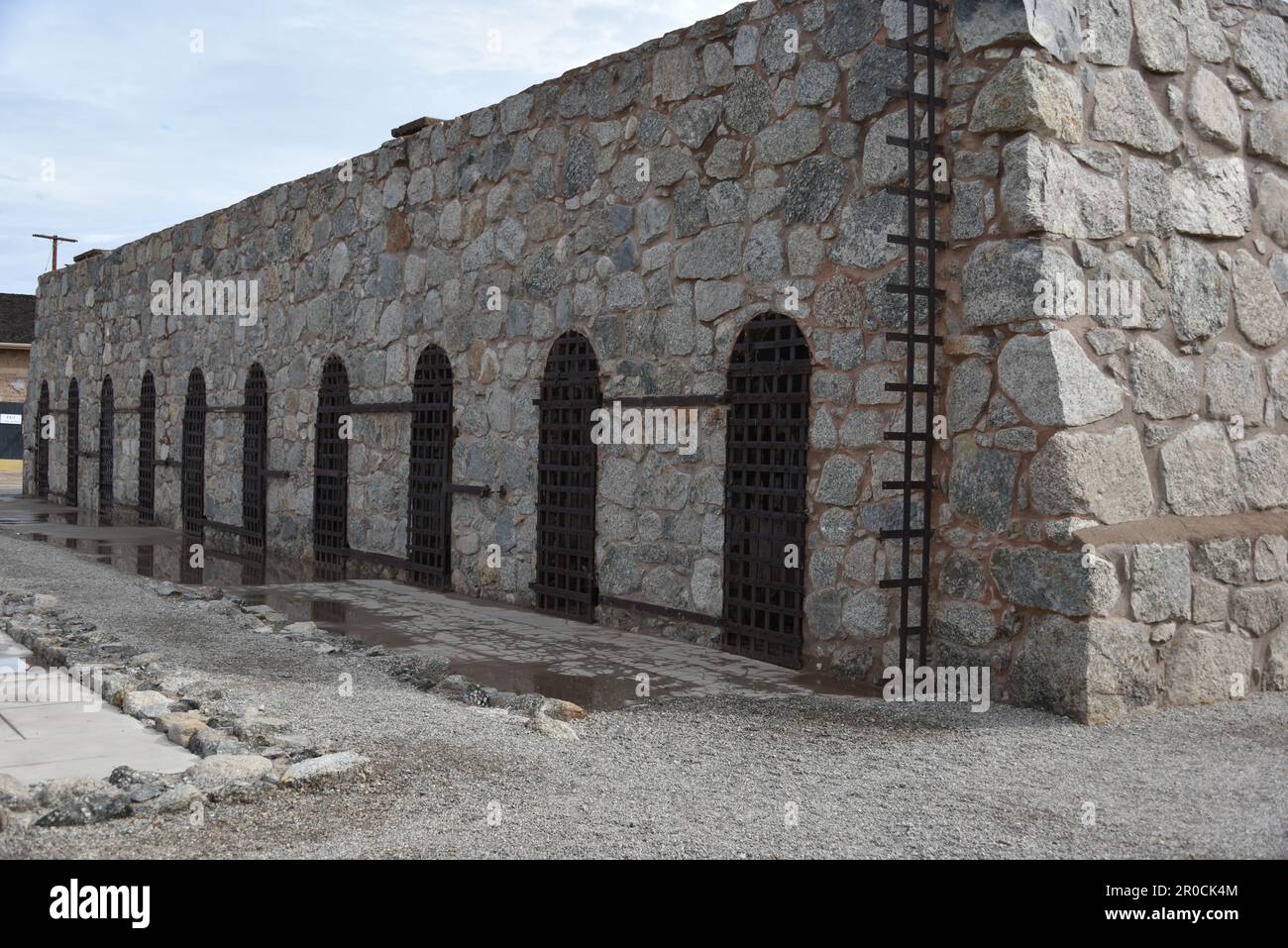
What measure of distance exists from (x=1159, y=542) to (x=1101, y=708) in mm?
918

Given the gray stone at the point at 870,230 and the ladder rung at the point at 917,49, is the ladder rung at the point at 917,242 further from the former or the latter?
the ladder rung at the point at 917,49

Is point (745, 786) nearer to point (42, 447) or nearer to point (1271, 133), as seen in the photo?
point (1271, 133)

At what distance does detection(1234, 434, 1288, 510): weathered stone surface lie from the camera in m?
6.36

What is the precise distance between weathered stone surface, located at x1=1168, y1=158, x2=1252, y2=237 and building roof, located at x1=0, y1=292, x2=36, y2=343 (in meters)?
28.4

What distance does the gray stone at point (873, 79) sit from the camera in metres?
6.16

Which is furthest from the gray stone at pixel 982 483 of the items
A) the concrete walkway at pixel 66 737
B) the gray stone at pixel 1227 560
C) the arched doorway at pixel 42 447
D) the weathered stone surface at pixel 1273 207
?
the arched doorway at pixel 42 447

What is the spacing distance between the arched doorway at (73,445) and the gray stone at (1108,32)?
Result: 17.6m

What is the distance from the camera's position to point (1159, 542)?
5.77 m

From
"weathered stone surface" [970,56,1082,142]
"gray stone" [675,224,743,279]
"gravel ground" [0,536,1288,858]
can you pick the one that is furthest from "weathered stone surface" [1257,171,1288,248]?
"gray stone" [675,224,743,279]

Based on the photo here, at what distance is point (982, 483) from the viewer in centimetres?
575

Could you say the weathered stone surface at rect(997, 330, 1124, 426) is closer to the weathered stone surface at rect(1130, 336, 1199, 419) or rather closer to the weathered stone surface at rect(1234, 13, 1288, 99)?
the weathered stone surface at rect(1130, 336, 1199, 419)

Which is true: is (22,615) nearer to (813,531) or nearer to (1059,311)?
(813,531)

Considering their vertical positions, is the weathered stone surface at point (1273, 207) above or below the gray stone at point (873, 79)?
below

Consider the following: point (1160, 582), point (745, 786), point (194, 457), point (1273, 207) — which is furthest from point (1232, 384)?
point (194, 457)
